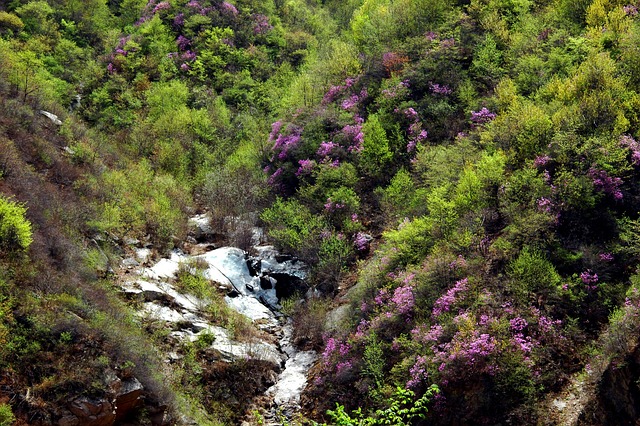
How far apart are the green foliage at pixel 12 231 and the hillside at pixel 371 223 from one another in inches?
2.2

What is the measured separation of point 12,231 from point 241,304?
369 inches

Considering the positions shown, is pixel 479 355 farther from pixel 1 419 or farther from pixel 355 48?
pixel 355 48

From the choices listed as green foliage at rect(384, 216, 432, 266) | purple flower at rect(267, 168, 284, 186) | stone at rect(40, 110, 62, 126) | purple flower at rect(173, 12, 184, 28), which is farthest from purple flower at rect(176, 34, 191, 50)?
green foliage at rect(384, 216, 432, 266)

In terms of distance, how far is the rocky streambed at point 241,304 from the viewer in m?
17.1

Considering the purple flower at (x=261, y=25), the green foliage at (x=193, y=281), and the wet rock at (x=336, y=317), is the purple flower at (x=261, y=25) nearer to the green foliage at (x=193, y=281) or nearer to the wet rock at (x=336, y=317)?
the green foliage at (x=193, y=281)

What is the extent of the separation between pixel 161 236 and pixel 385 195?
9.83 meters

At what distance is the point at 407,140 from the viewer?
24875 millimetres

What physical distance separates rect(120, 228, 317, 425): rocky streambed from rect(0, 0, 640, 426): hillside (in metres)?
0.24

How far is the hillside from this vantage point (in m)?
12.8

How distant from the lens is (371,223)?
23375 mm

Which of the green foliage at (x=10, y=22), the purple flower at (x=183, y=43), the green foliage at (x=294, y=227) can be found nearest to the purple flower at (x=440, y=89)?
the green foliage at (x=294, y=227)

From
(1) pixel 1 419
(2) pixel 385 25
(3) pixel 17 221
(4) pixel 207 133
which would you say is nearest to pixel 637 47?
(2) pixel 385 25

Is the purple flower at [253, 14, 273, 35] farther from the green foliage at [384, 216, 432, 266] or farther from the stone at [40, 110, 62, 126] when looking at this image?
the green foliage at [384, 216, 432, 266]

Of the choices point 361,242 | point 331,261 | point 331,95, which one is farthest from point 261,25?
point 331,261
